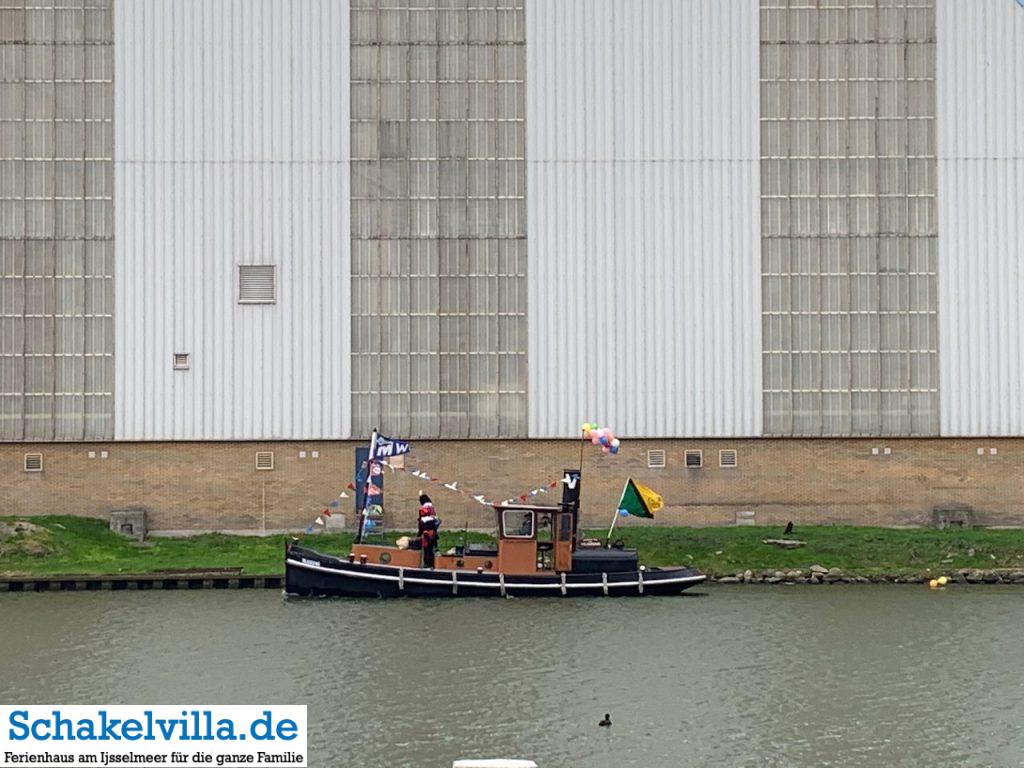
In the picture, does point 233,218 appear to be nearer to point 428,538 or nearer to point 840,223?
point 428,538

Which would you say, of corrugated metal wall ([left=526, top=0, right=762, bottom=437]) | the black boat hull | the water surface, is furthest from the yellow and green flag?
corrugated metal wall ([left=526, top=0, right=762, bottom=437])

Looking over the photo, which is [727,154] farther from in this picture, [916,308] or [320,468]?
[320,468]

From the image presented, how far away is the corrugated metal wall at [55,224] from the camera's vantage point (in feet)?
226

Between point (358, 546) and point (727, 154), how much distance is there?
68.6 feet

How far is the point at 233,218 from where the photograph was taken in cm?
6931

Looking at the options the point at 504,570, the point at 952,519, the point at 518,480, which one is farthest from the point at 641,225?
the point at 504,570

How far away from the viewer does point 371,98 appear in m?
69.4

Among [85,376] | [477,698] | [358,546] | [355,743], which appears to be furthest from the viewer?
[85,376]

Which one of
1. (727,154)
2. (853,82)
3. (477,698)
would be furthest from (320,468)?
(477,698)

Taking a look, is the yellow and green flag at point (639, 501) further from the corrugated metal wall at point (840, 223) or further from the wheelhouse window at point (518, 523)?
the corrugated metal wall at point (840, 223)

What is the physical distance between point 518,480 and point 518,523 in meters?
11.4

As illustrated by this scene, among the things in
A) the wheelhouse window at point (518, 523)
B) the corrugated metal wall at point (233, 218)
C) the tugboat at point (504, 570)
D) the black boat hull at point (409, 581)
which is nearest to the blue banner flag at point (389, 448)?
the tugboat at point (504, 570)

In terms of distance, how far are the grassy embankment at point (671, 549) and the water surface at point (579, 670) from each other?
293 centimetres

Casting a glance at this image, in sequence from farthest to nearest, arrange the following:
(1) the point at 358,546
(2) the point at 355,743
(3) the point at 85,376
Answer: (3) the point at 85,376
(1) the point at 358,546
(2) the point at 355,743
